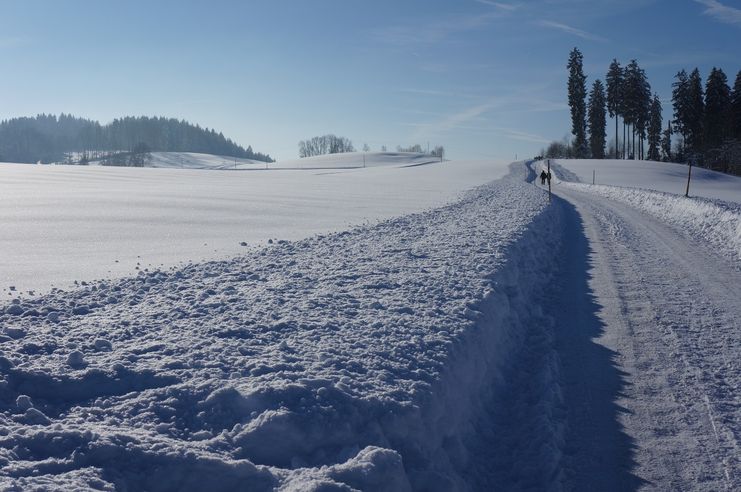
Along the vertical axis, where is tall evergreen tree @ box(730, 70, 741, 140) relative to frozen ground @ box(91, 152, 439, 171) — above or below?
above

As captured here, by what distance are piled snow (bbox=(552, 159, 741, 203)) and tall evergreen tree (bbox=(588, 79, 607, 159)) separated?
57.0ft

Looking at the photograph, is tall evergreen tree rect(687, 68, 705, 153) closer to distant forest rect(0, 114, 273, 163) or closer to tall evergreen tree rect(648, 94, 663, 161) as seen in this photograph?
tall evergreen tree rect(648, 94, 663, 161)

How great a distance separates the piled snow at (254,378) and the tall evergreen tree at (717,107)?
251ft

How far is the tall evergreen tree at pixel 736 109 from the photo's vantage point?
65306 millimetres

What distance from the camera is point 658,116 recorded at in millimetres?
80812

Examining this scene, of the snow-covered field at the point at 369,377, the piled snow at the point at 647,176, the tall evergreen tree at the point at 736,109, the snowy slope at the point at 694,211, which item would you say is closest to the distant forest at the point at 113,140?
the piled snow at the point at 647,176

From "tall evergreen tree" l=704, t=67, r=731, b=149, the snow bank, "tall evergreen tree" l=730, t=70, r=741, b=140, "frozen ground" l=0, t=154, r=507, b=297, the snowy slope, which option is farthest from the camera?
"tall evergreen tree" l=704, t=67, r=731, b=149

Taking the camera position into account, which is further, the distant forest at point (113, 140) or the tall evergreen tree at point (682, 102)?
the distant forest at point (113, 140)

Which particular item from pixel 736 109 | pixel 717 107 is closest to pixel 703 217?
pixel 736 109

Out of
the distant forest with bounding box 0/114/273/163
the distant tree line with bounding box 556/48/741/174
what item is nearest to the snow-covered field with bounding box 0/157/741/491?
the distant tree line with bounding box 556/48/741/174

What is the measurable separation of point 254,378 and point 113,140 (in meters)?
178

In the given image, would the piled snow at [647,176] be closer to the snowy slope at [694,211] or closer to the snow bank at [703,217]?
the snowy slope at [694,211]

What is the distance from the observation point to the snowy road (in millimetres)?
3996

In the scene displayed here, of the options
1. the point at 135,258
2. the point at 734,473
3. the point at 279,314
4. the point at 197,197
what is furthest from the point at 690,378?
the point at 197,197
